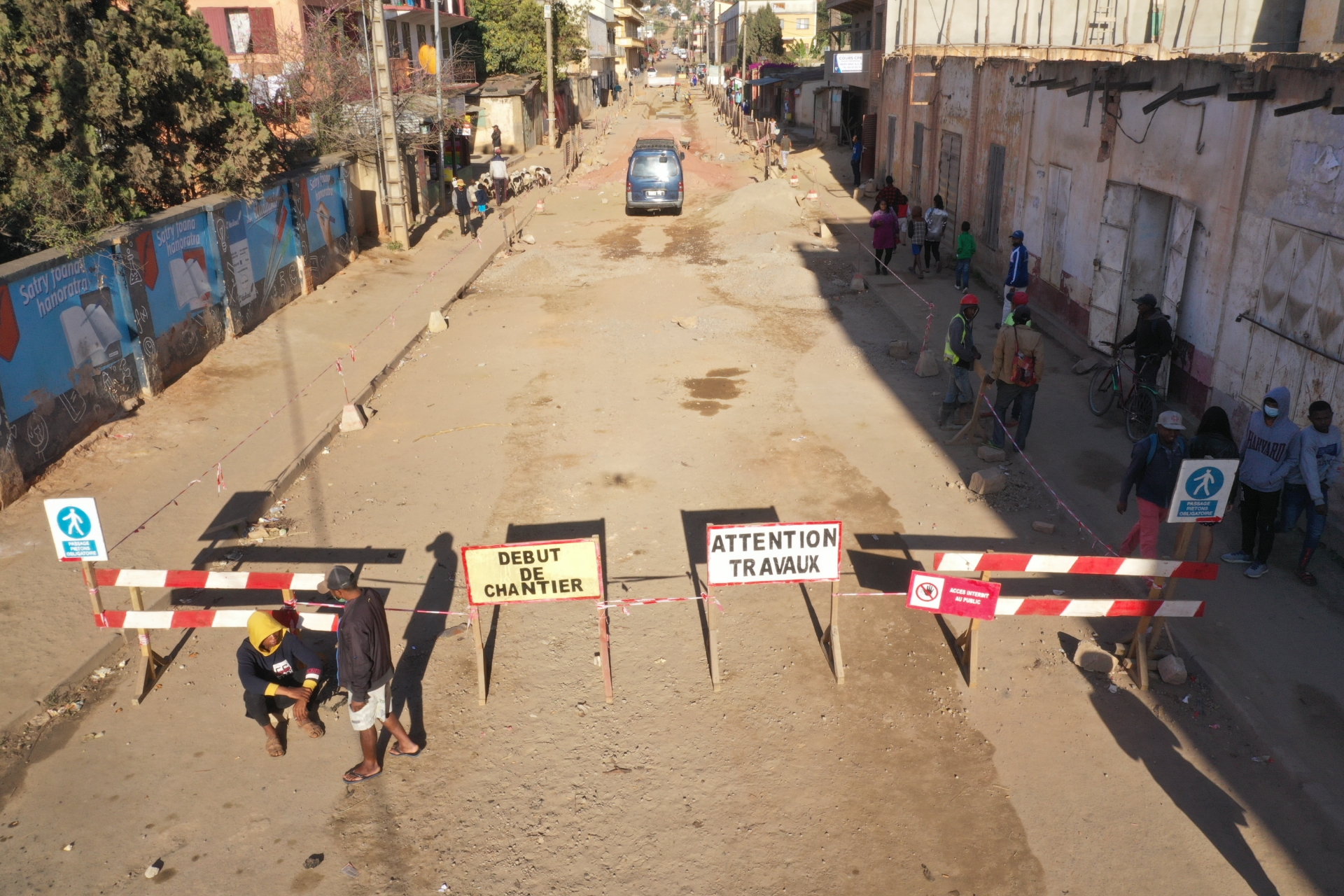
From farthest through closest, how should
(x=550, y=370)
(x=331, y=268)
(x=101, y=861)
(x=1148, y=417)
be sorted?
(x=331, y=268) → (x=550, y=370) → (x=1148, y=417) → (x=101, y=861)

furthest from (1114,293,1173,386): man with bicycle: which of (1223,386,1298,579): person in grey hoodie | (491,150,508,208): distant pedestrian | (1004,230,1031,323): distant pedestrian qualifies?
(491,150,508,208): distant pedestrian

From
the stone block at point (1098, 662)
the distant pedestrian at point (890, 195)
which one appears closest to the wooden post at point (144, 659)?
the stone block at point (1098, 662)

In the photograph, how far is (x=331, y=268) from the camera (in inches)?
826

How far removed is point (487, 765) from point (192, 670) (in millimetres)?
2774

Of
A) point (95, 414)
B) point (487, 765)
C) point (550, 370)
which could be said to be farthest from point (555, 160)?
point (487, 765)

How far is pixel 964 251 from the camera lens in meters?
18.3

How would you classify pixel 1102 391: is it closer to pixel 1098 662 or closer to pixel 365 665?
pixel 1098 662

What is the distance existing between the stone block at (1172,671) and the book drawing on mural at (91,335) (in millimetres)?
12068

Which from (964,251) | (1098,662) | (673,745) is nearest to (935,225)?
(964,251)

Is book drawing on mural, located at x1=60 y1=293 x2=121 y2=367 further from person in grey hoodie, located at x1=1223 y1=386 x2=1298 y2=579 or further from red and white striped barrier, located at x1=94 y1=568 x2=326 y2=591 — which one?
person in grey hoodie, located at x1=1223 y1=386 x2=1298 y2=579

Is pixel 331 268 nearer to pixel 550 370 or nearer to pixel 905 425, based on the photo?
pixel 550 370

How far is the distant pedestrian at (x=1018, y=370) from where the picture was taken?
35.0ft

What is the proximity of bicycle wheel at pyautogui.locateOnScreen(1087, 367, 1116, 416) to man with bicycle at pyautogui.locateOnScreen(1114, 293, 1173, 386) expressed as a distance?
556mm

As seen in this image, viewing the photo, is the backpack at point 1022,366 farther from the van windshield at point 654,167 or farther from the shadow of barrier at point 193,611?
the van windshield at point 654,167
